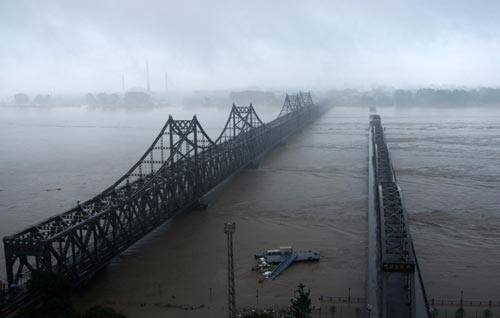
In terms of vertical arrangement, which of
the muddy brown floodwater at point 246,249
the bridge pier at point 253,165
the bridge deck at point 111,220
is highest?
the bridge deck at point 111,220

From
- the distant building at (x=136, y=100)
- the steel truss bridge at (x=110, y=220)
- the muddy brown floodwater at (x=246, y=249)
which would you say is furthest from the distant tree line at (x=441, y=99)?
the steel truss bridge at (x=110, y=220)

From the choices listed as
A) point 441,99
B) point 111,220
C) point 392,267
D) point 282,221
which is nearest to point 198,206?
point 282,221

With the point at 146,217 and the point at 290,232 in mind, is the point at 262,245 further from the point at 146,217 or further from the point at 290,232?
the point at 146,217

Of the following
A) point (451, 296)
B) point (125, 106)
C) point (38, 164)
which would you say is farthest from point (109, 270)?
point (125, 106)

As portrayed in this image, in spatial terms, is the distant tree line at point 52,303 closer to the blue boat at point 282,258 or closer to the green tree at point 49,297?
the green tree at point 49,297

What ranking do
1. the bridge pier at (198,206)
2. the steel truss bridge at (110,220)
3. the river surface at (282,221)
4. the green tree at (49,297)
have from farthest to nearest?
the bridge pier at (198,206) < the river surface at (282,221) < the steel truss bridge at (110,220) < the green tree at (49,297)

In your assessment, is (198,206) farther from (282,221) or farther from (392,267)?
(392,267)
